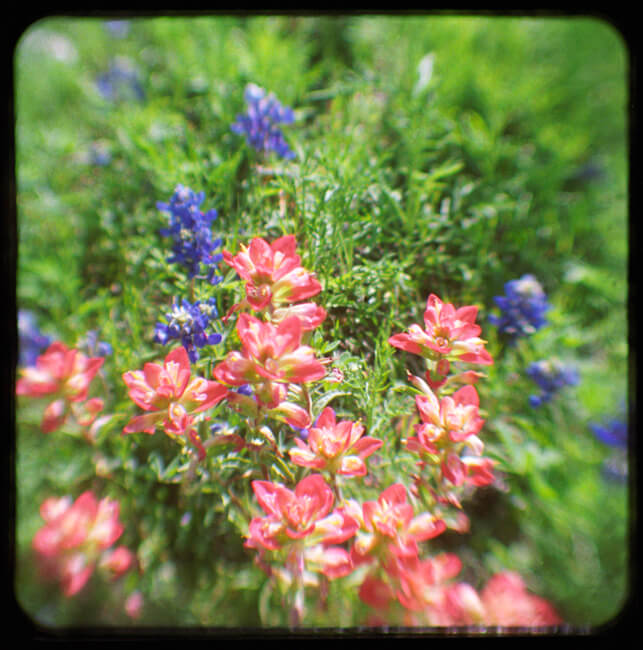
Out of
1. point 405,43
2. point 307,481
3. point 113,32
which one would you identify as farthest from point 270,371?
point 113,32

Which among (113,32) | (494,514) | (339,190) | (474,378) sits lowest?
(494,514)

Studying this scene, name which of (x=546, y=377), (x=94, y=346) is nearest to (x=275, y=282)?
A: (x=94, y=346)

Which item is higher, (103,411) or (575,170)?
(575,170)

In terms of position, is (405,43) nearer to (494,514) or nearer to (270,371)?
(270,371)

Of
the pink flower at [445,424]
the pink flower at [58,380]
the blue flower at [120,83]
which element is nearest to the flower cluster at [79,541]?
the pink flower at [58,380]

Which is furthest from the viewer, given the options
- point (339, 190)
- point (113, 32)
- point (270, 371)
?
point (113, 32)

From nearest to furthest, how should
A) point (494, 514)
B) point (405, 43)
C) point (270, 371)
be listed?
point (270, 371), point (494, 514), point (405, 43)

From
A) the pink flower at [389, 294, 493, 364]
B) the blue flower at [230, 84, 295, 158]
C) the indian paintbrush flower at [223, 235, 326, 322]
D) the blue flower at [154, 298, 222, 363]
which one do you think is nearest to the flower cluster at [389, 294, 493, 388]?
the pink flower at [389, 294, 493, 364]

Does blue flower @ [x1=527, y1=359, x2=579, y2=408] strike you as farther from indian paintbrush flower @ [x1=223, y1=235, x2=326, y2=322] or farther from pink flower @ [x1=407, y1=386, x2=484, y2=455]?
indian paintbrush flower @ [x1=223, y1=235, x2=326, y2=322]
